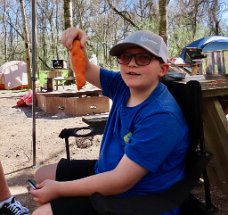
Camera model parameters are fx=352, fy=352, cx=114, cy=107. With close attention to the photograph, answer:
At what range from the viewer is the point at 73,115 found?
6094 mm

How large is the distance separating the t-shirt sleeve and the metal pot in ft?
4.29

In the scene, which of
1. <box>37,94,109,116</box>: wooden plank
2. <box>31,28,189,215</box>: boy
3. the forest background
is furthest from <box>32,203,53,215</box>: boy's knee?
the forest background

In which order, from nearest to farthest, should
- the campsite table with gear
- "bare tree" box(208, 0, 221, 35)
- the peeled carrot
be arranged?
the peeled carrot, the campsite table with gear, "bare tree" box(208, 0, 221, 35)

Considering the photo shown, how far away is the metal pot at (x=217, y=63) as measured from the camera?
2.42 metres

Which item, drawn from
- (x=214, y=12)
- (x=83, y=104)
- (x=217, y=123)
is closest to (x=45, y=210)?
(x=217, y=123)

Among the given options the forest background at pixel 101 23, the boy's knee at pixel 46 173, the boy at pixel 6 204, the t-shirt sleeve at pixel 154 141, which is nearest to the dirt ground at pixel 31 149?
the boy at pixel 6 204

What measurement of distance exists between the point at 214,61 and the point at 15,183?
1.92 meters

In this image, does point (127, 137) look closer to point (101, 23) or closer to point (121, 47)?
point (121, 47)

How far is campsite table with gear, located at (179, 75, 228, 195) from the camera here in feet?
7.20

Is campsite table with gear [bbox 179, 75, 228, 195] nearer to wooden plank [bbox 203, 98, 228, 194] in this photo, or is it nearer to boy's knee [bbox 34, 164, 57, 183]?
wooden plank [bbox 203, 98, 228, 194]

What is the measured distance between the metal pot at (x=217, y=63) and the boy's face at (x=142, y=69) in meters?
1.15

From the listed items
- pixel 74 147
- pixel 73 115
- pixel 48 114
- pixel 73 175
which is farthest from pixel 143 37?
pixel 48 114

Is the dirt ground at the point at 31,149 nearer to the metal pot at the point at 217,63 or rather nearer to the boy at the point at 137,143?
the metal pot at the point at 217,63

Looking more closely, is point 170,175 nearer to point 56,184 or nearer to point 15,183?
point 56,184
